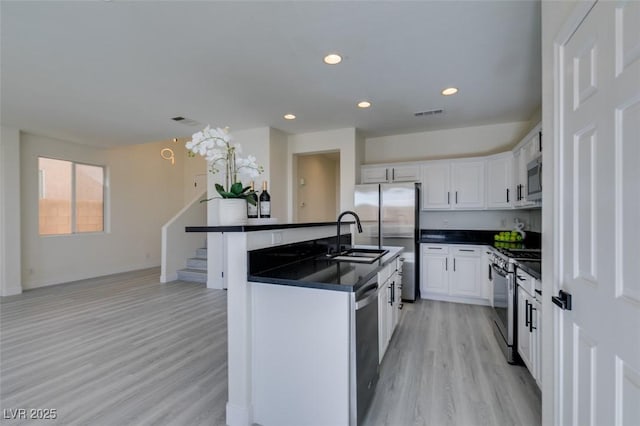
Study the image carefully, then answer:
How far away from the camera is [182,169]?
26.8ft

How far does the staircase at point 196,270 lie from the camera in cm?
581

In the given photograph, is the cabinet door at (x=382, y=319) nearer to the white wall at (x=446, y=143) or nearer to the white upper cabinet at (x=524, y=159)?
the white upper cabinet at (x=524, y=159)

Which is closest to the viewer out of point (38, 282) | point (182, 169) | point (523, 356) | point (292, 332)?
point (292, 332)

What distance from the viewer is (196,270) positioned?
613 cm

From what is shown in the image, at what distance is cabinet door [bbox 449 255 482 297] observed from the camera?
4219 mm

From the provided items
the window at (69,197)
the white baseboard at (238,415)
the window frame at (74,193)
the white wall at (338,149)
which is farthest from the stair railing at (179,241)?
the white baseboard at (238,415)

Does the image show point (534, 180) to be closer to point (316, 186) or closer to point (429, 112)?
point (429, 112)

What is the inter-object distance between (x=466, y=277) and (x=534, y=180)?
175 centimetres

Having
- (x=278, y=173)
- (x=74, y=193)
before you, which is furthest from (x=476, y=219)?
(x=74, y=193)

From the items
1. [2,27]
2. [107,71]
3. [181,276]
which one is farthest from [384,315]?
[181,276]

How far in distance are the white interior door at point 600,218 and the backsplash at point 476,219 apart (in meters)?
3.44

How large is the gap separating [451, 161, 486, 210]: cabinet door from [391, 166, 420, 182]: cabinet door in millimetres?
546

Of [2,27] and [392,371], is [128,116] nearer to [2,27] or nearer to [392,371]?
[2,27]

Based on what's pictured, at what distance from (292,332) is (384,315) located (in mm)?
1039
